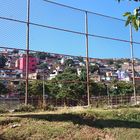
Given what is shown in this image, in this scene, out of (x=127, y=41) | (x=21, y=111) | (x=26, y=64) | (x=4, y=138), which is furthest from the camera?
(x=127, y=41)

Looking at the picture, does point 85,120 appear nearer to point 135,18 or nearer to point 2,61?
point 2,61

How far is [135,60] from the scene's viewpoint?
17172 mm

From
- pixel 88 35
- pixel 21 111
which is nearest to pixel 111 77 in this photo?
pixel 88 35

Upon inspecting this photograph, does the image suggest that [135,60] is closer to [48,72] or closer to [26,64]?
[48,72]

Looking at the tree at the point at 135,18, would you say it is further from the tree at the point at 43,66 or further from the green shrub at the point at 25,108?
the tree at the point at 43,66

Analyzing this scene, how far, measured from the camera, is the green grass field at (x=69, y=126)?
337 inches

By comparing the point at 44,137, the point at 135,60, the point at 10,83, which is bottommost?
the point at 44,137

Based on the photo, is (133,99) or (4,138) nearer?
(4,138)

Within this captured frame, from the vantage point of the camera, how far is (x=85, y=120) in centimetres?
1009

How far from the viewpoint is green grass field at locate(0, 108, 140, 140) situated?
857cm

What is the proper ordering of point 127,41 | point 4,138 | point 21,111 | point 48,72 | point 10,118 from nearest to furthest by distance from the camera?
point 4,138
point 10,118
point 21,111
point 48,72
point 127,41

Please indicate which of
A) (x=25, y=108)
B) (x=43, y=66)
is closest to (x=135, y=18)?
(x=25, y=108)

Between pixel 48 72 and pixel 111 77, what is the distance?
3.54 m

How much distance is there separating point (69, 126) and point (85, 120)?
894 mm
